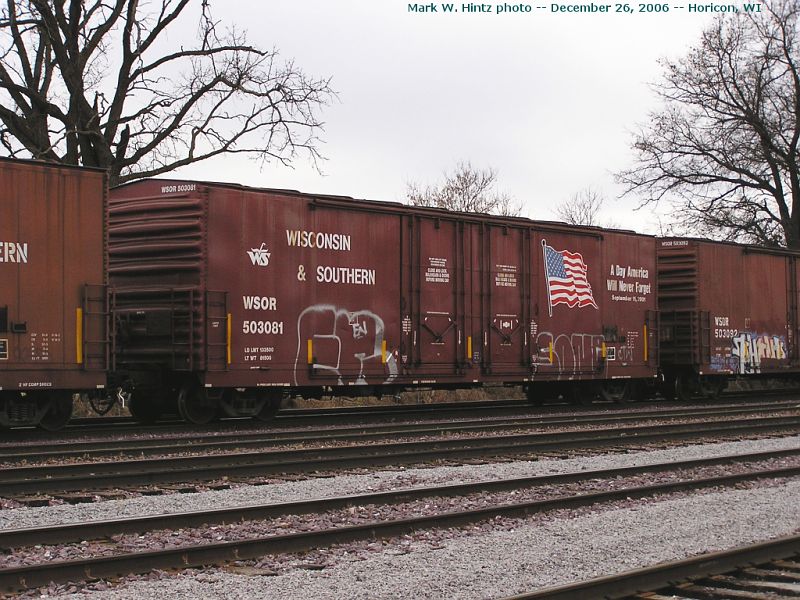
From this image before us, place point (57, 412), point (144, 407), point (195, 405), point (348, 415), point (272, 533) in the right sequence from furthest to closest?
point (348, 415) < point (144, 407) < point (195, 405) < point (57, 412) < point (272, 533)

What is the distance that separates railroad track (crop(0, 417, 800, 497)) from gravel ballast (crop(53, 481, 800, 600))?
3.52 m

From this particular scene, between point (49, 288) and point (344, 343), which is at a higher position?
point (49, 288)

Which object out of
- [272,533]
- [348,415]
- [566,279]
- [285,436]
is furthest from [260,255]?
[272,533]

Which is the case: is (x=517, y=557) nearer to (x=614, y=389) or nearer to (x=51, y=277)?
(x=51, y=277)

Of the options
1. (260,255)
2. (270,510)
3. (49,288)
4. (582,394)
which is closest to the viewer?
(270,510)

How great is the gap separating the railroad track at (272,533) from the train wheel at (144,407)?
8.76 meters

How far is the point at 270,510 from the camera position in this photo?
8.12m

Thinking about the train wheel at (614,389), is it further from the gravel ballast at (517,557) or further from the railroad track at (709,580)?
the railroad track at (709,580)

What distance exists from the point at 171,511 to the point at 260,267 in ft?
25.3

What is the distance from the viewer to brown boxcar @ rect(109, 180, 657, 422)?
15.3m

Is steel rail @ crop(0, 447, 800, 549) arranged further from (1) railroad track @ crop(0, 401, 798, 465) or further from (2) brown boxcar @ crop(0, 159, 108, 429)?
(2) brown boxcar @ crop(0, 159, 108, 429)

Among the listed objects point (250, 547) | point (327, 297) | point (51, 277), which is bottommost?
point (250, 547)

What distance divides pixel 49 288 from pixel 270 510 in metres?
6.89

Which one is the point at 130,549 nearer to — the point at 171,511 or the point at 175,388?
Answer: the point at 171,511
